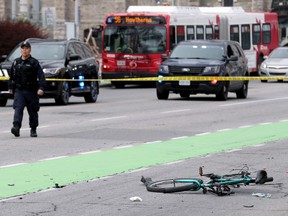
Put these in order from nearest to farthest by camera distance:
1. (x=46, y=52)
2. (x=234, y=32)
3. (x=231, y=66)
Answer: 1. (x=46, y=52)
2. (x=231, y=66)
3. (x=234, y=32)

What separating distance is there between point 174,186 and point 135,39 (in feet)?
102

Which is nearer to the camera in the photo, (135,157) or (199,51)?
(135,157)

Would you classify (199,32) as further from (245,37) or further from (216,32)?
(245,37)

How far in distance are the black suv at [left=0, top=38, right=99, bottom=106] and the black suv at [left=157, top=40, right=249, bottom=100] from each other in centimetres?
206

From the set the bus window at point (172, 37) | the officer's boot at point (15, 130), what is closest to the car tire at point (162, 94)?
the bus window at point (172, 37)

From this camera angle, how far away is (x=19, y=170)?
13.3 m

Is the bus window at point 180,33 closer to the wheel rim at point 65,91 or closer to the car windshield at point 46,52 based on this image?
the car windshield at point 46,52

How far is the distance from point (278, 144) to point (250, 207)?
681cm

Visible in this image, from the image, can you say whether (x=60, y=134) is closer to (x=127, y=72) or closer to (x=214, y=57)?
(x=214, y=57)

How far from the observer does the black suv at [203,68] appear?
96.9 ft

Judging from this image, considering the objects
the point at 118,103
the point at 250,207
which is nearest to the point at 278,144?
the point at 250,207

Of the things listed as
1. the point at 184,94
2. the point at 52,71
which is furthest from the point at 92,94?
the point at 184,94

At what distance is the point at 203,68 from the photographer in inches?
1169

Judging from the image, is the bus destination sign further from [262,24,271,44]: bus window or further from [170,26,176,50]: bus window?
[262,24,271,44]: bus window
